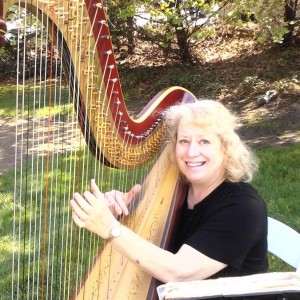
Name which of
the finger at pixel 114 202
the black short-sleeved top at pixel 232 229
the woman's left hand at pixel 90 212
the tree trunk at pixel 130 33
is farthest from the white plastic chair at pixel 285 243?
the tree trunk at pixel 130 33

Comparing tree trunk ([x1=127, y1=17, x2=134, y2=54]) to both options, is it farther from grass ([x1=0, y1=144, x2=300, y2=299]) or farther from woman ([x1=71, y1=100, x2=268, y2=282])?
woman ([x1=71, y1=100, x2=268, y2=282])

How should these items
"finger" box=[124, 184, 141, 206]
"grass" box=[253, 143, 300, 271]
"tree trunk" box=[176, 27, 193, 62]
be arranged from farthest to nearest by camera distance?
"tree trunk" box=[176, 27, 193, 62], "grass" box=[253, 143, 300, 271], "finger" box=[124, 184, 141, 206]

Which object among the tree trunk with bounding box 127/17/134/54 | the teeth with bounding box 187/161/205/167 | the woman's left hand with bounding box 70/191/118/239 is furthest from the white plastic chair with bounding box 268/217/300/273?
the tree trunk with bounding box 127/17/134/54

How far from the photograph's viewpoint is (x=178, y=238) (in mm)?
2109

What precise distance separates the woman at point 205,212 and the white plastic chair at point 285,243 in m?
0.23

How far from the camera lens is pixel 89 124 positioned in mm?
1764

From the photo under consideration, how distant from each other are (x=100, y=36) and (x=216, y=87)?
6.68 meters

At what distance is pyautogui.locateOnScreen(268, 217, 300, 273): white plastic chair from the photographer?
217 centimetres

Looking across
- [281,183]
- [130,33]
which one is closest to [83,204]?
[281,183]

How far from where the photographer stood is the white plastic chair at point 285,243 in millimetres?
2166

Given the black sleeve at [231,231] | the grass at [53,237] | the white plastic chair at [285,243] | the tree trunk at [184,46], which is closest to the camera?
the black sleeve at [231,231]

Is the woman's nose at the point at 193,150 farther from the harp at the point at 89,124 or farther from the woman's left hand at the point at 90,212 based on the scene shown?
the woman's left hand at the point at 90,212

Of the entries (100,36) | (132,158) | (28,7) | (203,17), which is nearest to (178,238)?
(132,158)

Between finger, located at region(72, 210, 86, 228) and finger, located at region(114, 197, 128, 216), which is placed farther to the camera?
finger, located at region(114, 197, 128, 216)
